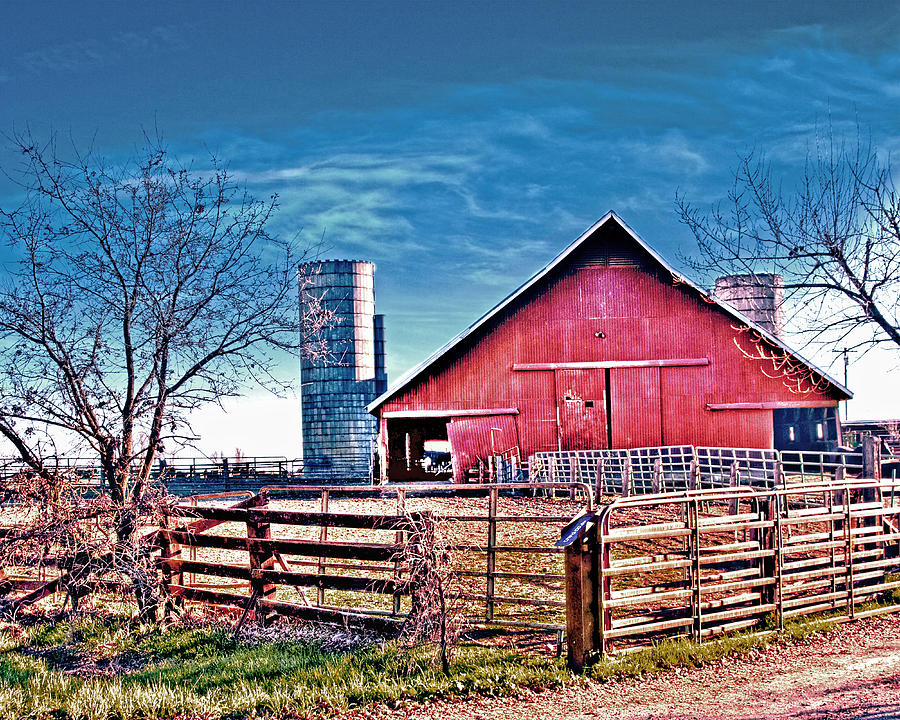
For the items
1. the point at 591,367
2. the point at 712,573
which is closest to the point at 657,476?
the point at 591,367

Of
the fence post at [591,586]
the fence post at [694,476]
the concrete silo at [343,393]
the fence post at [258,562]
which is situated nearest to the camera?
the fence post at [591,586]

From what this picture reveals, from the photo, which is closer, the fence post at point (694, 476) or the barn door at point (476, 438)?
the fence post at point (694, 476)

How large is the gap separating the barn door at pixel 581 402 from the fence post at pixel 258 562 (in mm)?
18244

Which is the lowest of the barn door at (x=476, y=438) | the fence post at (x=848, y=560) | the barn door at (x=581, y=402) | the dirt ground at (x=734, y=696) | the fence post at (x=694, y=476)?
the dirt ground at (x=734, y=696)

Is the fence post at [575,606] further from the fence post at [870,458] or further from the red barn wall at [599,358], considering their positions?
the red barn wall at [599,358]

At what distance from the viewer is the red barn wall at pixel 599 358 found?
91.2 ft

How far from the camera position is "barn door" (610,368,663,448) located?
91.3 feet

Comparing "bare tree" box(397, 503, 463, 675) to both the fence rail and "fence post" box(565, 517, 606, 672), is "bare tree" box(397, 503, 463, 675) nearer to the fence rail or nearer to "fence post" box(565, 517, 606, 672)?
"fence post" box(565, 517, 606, 672)

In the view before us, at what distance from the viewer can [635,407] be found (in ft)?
91.6

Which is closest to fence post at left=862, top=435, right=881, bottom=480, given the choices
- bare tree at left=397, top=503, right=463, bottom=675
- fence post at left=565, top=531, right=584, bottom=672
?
fence post at left=565, top=531, right=584, bottom=672

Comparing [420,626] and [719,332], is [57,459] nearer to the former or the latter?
[420,626]

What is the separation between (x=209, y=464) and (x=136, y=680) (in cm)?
3158

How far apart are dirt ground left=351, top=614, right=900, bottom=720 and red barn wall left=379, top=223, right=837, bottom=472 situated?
18.6 meters

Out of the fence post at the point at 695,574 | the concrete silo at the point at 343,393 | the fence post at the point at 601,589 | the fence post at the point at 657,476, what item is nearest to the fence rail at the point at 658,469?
the fence post at the point at 657,476
